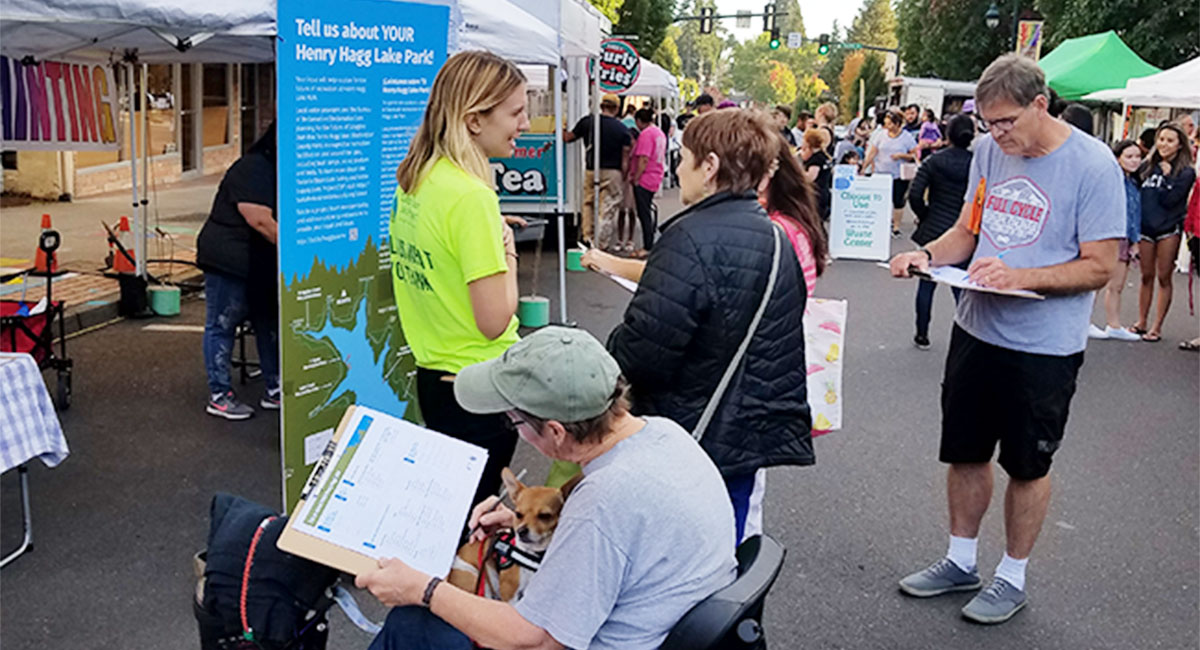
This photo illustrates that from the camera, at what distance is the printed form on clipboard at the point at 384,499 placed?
230 centimetres

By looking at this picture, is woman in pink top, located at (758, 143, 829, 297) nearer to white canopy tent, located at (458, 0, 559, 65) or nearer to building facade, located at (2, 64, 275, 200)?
white canopy tent, located at (458, 0, 559, 65)

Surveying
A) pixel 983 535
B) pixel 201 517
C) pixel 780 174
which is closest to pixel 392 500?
pixel 780 174

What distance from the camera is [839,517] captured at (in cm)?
530

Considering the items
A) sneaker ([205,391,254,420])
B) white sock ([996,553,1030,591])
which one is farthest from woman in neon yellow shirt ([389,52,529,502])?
sneaker ([205,391,254,420])

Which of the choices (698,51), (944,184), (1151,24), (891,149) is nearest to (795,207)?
(944,184)

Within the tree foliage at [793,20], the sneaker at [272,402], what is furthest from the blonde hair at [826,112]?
the tree foliage at [793,20]

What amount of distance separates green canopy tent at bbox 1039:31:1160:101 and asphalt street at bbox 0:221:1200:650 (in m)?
14.1

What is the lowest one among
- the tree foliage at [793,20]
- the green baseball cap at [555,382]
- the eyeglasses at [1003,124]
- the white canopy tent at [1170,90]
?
the green baseball cap at [555,382]

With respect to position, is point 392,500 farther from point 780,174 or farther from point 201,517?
point 201,517

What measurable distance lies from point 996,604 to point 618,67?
515 inches

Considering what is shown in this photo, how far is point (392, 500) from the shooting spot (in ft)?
7.89

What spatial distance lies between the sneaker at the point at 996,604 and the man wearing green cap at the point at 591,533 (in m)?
2.32

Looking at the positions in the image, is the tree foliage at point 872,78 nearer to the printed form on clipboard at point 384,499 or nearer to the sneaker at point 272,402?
the sneaker at point 272,402

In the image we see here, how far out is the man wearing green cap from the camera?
6.84 ft
